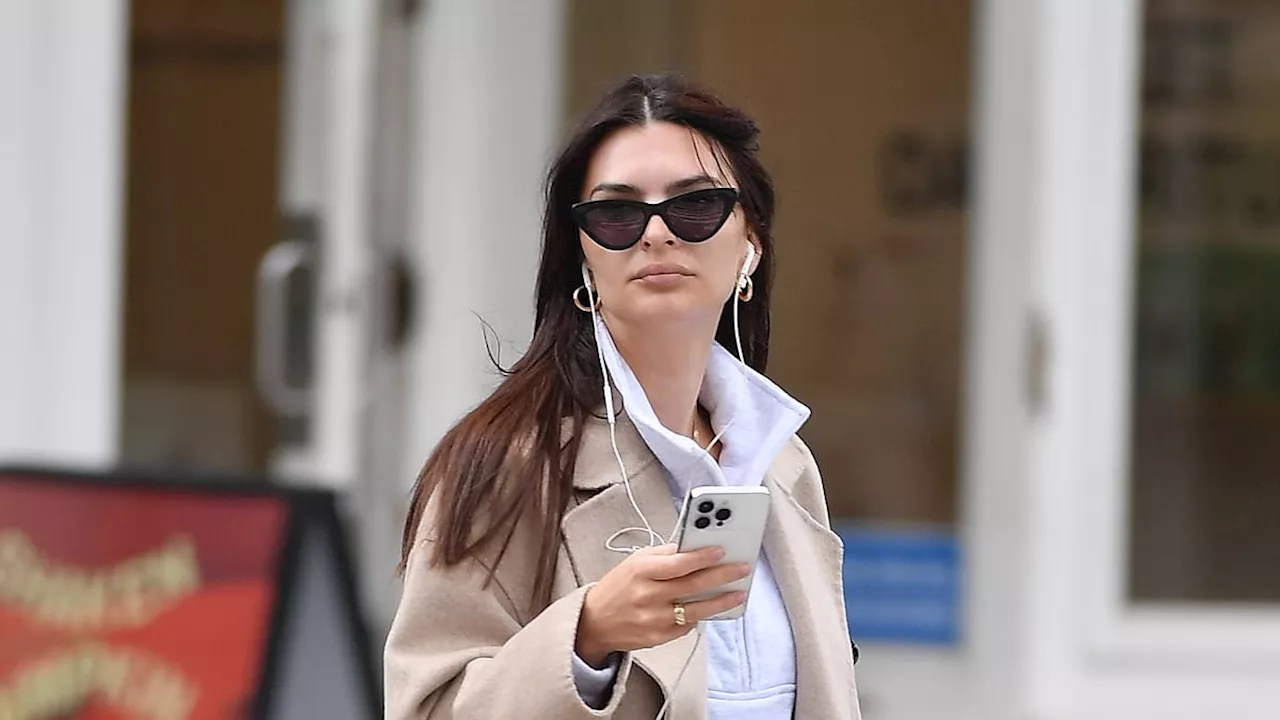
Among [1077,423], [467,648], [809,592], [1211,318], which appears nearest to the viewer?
[467,648]

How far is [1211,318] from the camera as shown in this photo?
11.4 feet

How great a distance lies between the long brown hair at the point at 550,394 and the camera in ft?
3.55

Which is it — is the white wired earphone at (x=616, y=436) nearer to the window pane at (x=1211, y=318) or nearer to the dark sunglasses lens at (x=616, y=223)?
the dark sunglasses lens at (x=616, y=223)

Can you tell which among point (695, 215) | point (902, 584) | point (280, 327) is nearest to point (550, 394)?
point (695, 215)

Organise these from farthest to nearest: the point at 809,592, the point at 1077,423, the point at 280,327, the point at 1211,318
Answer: the point at 1211,318
the point at 1077,423
the point at 280,327
the point at 809,592

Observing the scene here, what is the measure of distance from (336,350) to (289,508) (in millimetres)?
346

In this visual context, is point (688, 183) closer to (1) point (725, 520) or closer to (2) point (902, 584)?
(1) point (725, 520)

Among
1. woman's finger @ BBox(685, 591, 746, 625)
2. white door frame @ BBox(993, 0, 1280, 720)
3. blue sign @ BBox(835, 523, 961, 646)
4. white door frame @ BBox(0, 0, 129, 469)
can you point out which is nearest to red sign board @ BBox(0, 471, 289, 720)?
white door frame @ BBox(0, 0, 129, 469)

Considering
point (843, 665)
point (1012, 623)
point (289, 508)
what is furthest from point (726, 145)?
point (1012, 623)

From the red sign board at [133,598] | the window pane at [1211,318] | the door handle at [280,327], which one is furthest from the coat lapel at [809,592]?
the window pane at [1211,318]

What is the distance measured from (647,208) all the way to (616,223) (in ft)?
0.07

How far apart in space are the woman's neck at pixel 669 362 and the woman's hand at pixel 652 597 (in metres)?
0.17

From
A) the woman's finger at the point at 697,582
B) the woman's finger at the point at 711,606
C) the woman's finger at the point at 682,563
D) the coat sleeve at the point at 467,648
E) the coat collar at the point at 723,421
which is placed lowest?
the coat sleeve at the point at 467,648

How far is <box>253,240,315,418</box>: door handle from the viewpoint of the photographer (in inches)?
121
